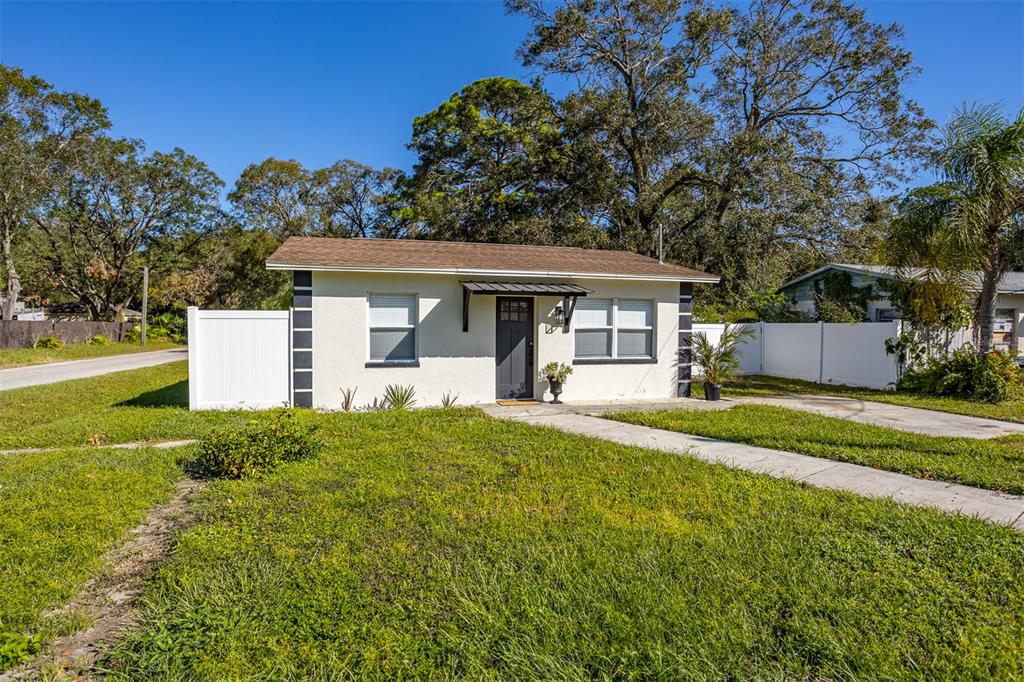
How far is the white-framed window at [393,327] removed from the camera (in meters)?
9.80

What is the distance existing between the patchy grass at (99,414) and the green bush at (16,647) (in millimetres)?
4982

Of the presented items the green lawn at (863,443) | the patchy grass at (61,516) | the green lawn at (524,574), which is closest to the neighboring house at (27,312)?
the patchy grass at (61,516)

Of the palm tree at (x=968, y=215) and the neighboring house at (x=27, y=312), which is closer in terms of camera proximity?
the palm tree at (x=968, y=215)

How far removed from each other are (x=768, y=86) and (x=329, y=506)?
24.0 meters

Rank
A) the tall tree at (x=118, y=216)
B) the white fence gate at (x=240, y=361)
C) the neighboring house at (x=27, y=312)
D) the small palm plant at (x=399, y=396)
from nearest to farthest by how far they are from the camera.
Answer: the white fence gate at (x=240, y=361) < the small palm plant at (x=399, y=396) < the tall tree at (x=118, y=216) < the neighboring house at (x=27, y=312)

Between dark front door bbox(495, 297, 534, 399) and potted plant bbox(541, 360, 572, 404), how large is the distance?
441 mm

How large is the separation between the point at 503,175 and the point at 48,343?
861 inches

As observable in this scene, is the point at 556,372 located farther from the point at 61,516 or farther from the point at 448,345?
the point at 61,516

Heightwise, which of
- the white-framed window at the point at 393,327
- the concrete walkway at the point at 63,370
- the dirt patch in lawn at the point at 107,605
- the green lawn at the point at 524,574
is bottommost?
the dirt patch in lawn at the point at 107,605

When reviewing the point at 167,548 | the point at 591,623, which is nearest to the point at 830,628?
the point at 591,623

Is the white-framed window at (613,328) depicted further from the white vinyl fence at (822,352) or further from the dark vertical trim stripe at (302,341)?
the dark vertical trim stripe at (302,341)

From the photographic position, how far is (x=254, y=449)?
5559 mm

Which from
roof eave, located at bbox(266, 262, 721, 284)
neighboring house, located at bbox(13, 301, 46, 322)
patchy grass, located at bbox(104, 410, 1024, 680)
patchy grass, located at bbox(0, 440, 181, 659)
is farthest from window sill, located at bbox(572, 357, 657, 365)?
neighboring house, located at bbox(13, 301, 46, 322)

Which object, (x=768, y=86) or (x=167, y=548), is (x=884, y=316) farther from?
(x=167, y=548)
